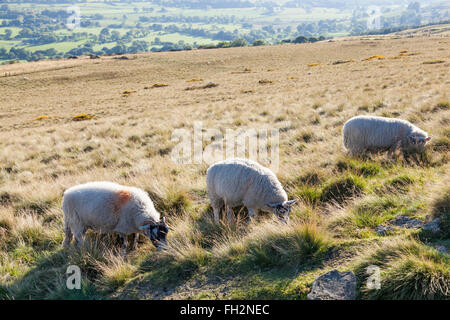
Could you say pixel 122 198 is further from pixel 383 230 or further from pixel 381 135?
pixel 381 135

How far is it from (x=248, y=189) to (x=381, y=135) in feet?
14.5

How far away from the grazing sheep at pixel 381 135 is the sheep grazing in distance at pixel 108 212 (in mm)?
5554

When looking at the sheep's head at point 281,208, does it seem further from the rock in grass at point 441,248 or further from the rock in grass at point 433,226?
the rock in grass at point 441,248

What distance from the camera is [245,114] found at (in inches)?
715

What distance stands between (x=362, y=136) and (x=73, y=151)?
478 inches

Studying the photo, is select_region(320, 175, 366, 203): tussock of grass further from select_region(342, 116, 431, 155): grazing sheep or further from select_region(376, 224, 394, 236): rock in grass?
select_region(342, 116, 431, 155): grazing sheep

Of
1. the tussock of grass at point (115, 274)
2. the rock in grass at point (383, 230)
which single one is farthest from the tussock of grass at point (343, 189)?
the tussock of grass at point (115, 274)

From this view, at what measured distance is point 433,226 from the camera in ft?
13.5

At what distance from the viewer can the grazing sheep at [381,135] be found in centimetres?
794

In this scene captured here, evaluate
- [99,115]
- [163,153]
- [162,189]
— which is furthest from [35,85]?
[162,189]

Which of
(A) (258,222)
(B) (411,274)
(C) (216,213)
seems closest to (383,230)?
(B) (411,274)

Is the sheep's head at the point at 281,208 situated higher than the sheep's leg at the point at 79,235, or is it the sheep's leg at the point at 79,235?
the sheep's head at the point at 281,208

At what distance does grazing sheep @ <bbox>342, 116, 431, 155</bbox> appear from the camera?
7.94 m

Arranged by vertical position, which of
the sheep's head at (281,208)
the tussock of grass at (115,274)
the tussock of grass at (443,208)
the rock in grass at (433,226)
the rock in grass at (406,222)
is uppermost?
the tussock of grass at (443,208)
